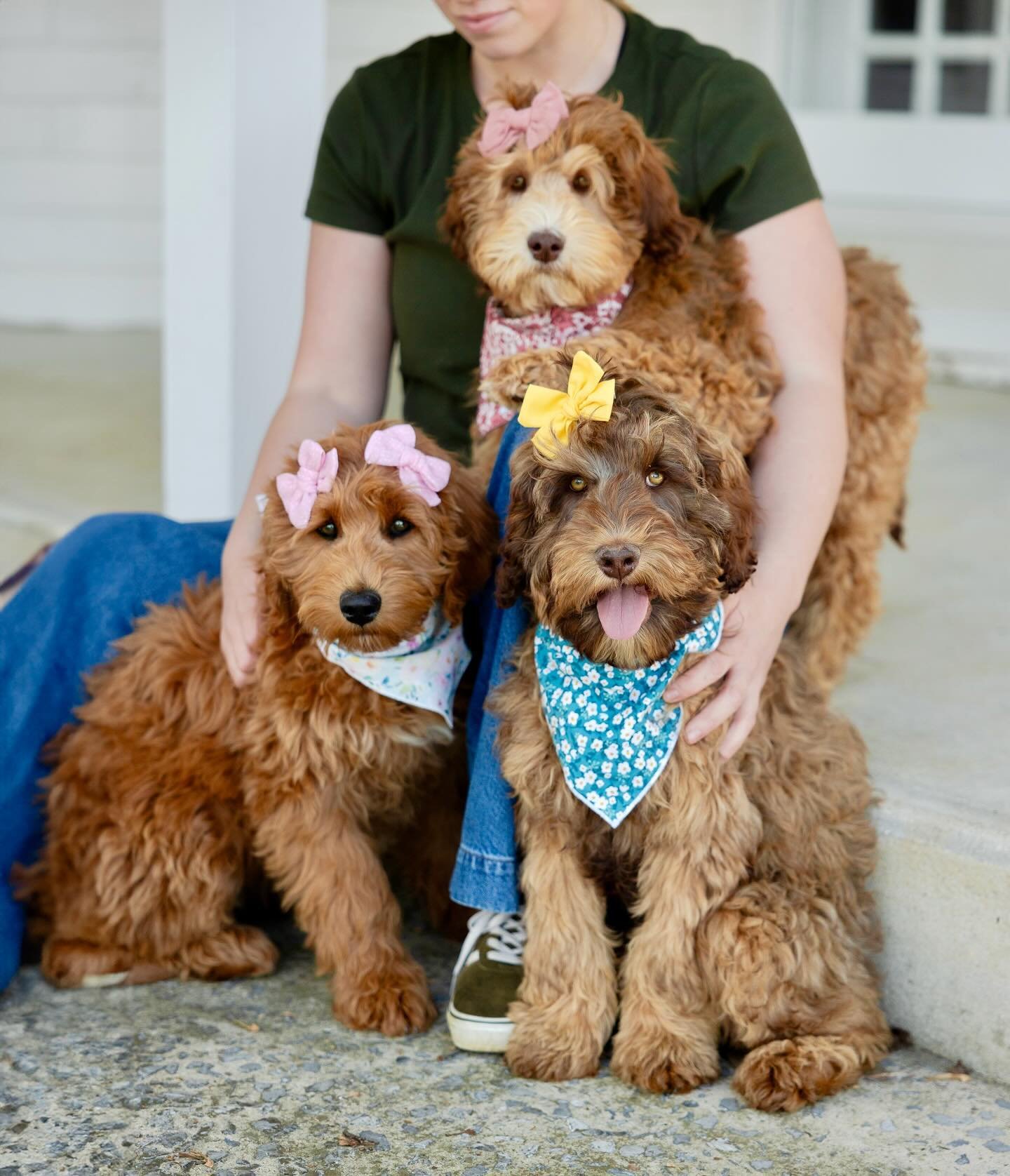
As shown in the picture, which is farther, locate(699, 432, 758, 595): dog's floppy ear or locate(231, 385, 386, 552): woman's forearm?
locate(231, 385, 386, 552): woman's forearm

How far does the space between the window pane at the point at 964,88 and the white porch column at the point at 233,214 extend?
4062mm

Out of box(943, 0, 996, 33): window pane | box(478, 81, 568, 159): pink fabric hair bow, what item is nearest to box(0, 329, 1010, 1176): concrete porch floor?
box(478, 81, 568, 159): pink fabric hair bow

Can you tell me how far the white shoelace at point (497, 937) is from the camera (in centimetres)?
286

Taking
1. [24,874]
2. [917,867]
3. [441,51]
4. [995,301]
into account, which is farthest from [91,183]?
[917,867]

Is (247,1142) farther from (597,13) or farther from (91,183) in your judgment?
(91,183)

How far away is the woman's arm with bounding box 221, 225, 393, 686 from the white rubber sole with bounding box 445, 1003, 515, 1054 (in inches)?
46.8

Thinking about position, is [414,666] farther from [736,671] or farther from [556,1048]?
[556,1048]

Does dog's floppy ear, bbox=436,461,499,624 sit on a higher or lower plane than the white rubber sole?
higher

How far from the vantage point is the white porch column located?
4.06 meters

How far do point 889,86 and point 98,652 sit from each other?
18.2 feet

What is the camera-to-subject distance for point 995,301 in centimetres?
718

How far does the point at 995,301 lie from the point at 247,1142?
5854 mm

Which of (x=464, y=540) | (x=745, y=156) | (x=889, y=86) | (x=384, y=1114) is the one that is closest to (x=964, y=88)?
(x=889, y=86)

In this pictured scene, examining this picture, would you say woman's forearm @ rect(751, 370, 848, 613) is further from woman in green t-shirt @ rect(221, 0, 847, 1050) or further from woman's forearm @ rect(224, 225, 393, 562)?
woman's forearm @ rect(224, 225, 393, 562)
